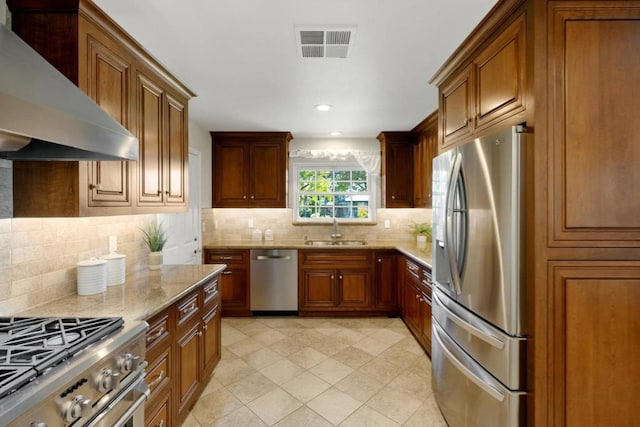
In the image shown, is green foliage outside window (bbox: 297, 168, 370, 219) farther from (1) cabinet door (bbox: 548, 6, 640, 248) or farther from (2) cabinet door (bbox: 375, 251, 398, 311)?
(1) cabinet door (bbox: 548, 6, 640, 248)

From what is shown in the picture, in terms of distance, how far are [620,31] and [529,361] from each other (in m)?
1.45

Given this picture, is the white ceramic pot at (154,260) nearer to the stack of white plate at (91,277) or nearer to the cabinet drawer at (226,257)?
the stack of white plate at (91,277)

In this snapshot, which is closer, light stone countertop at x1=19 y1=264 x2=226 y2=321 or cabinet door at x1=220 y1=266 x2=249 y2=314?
light stone countertop at x1=19 y1=264 x2=226 y2=321

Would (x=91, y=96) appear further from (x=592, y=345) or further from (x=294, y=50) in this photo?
(x=592, y=345)

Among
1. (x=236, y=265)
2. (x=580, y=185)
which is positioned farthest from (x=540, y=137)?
(x=236, y=265)

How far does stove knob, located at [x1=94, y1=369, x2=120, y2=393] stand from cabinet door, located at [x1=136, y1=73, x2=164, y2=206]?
110 cm

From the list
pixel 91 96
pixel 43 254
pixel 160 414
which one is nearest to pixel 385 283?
pixel 160 414

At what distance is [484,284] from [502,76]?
1.03m

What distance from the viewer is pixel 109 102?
5.31 feet

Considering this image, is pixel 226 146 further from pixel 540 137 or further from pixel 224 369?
pixel 540 137

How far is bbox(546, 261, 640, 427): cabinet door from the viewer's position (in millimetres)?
1253

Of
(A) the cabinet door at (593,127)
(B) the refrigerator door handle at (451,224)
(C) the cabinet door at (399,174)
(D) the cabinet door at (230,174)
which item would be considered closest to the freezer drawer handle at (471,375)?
(B) the refrigerator door handle at (451,224)

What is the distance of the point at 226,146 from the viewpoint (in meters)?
4.13

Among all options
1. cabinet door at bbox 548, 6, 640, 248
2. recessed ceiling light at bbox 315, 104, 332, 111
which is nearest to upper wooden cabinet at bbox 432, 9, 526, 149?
cabinet door at bbox 548, 6, 640, 248
